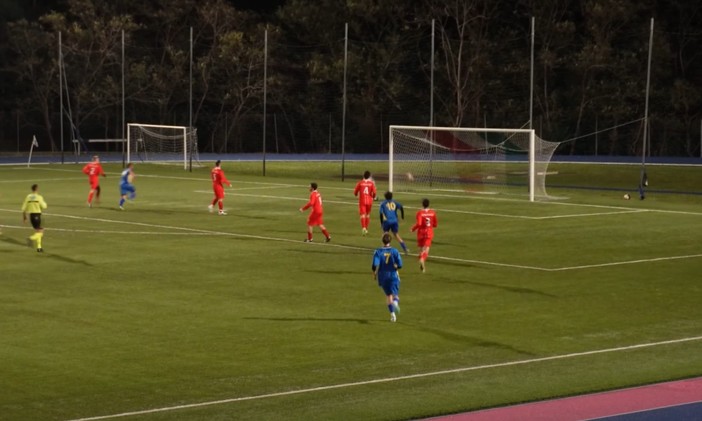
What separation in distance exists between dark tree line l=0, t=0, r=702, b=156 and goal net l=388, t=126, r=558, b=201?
7100 millimetres

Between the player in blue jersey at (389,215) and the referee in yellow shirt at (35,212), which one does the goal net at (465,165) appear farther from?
the referee in yellow shirt at (35,212)

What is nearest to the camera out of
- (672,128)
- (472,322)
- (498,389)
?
(498,389)

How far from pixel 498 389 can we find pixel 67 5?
74.6m

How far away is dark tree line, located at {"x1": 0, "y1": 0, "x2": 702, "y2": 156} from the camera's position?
74562 mm

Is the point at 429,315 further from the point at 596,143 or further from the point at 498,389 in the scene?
the point at 596,143

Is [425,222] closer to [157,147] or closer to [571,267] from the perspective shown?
[571,267]

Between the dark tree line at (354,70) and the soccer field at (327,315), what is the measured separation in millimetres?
32321

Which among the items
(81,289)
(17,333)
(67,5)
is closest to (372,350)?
(17,333)

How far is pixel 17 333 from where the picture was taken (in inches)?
840

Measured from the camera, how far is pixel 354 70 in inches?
3086

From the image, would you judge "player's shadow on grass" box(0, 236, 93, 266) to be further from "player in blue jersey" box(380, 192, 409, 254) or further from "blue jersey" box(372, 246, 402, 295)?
"blue jersey" box(372, 246, 402, 295)

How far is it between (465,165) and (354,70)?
611 inches

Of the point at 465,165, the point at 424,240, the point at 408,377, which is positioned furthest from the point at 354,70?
the point at 408,377

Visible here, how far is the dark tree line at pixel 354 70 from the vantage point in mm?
74562
